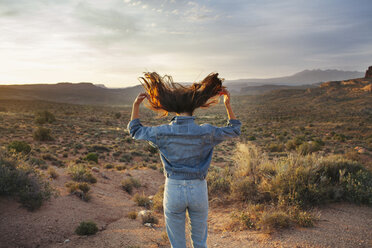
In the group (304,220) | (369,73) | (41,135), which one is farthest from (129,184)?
(369,73)

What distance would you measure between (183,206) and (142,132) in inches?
29.0

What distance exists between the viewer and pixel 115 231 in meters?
4.61

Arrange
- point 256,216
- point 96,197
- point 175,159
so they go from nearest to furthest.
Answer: point 175,159 < point 256,216 < point 96,197

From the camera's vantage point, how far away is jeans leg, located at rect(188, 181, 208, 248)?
6.47 ft

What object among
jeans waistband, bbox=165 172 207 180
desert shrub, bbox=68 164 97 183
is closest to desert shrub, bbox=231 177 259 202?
jeans waistband, bbox=165 172 207 180

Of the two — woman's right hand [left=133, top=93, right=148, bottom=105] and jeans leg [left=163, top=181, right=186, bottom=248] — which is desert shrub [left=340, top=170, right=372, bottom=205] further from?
woman's right hand [left=133, top=93, right=148, bottom=105]

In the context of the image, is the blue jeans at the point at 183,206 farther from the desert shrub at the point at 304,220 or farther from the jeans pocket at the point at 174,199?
the desert shrub at the point at 304,220

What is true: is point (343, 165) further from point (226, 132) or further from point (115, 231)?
point (115, 231)

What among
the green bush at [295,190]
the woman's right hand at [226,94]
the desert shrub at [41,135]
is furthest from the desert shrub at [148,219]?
the desert shrub at [41,135]

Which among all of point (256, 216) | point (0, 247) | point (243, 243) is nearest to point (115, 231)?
point (0, 247)

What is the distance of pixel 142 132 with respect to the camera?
6.68 ft

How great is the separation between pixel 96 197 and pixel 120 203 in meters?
0.71

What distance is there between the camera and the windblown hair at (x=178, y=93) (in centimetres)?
204

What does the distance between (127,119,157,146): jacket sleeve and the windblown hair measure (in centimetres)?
25
